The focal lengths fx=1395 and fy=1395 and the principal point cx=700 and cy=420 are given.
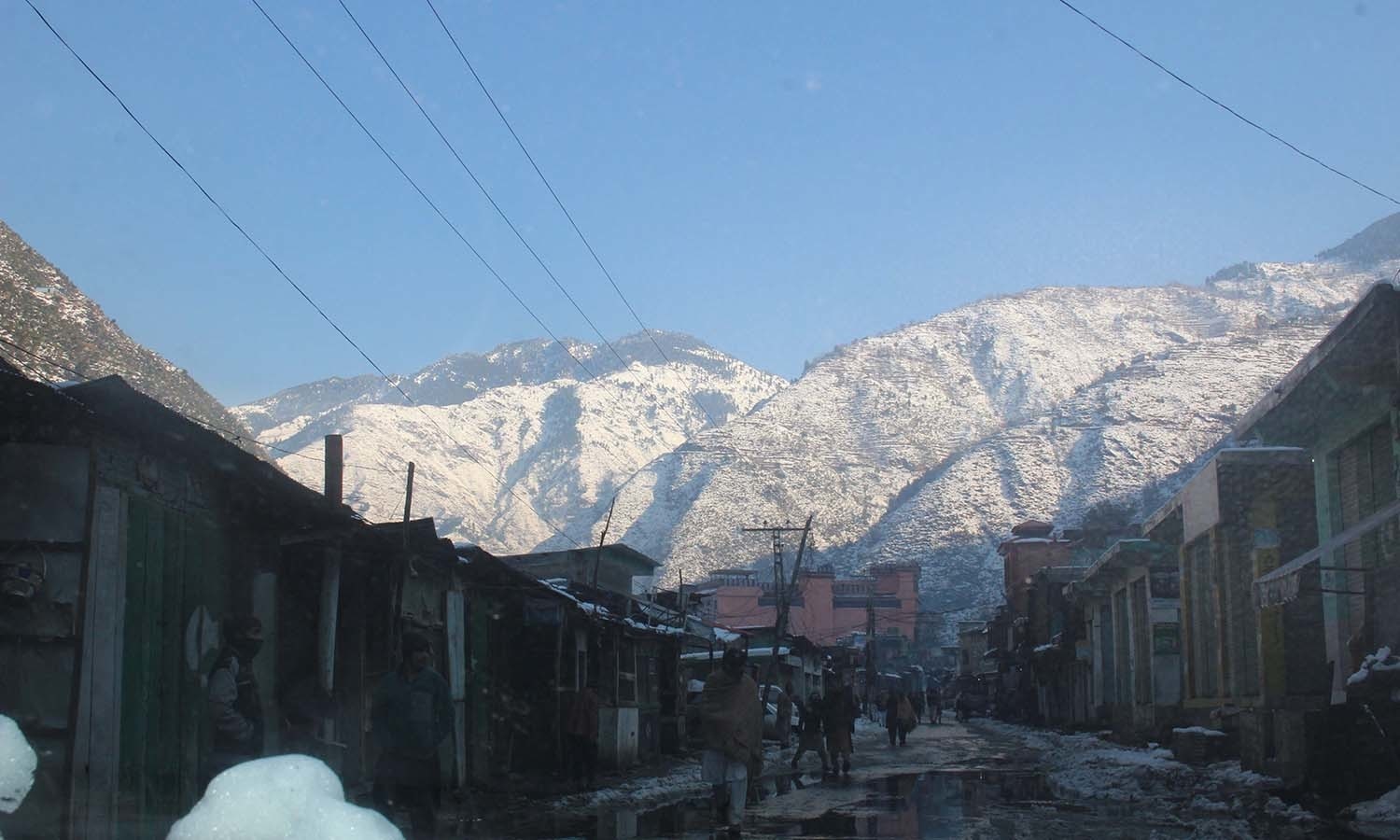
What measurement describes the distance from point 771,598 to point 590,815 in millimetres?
77105

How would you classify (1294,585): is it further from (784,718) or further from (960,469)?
(960,469)

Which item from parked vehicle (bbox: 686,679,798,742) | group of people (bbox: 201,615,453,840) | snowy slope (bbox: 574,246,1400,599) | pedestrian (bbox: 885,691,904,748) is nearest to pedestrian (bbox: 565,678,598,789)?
group of people (bbox: 201,615,453,840)

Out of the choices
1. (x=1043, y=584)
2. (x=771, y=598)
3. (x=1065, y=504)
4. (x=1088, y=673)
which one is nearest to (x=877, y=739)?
(x=1088, y=673)

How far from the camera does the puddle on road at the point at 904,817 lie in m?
10.7

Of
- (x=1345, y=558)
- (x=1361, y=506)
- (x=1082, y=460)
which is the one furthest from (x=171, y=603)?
(x=1082, y=460)

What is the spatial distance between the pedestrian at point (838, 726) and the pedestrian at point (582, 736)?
3595 millimetres

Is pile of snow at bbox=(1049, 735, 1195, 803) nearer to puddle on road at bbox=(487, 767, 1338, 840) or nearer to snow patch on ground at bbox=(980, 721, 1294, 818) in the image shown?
snow patch on ground at bbox=(980, 721, 1294, 818)

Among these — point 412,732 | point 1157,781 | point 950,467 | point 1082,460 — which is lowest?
point 1157,781

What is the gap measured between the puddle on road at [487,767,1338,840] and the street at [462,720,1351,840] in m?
0.01

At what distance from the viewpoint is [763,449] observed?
622 ft

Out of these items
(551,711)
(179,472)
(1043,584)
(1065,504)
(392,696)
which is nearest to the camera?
(392,696)

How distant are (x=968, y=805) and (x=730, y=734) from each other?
318 cm

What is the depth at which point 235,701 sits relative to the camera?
884cm

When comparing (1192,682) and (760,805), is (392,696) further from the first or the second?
(1192,682)
